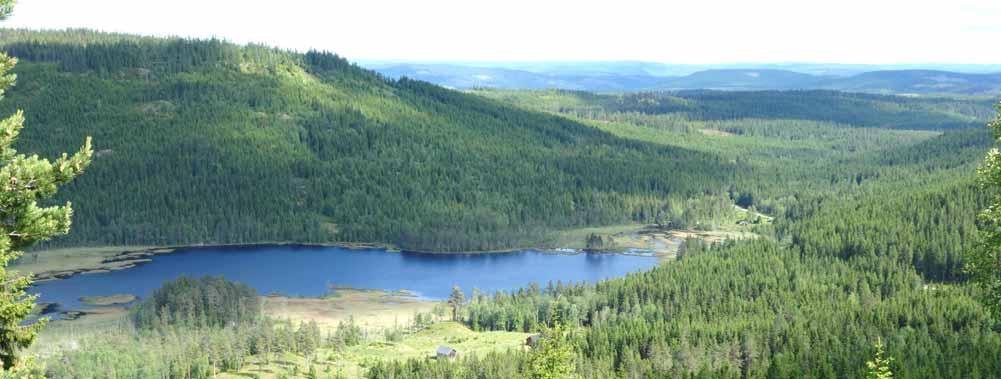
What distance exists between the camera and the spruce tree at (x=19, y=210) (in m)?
33.5

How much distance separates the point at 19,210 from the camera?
3431 cm

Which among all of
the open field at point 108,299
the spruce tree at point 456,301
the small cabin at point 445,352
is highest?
the small cabin at point 445,352

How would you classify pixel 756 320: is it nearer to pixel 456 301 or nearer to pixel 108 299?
pixel 456 301

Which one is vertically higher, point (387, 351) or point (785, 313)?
point (785, 313)

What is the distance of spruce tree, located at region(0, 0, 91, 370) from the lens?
33.5m

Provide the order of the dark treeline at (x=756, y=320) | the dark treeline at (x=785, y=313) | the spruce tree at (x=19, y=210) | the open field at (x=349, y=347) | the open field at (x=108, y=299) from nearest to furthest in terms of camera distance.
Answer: the spruce tree at (x=19, y=210) → the dark treeline at (x=756, y=320) → the dark treeline at (x=785, y=313) → the open field at (x=349, y=347) → the open field at (x=108, y=299)

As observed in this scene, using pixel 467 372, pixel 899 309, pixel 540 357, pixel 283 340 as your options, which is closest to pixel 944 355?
pixel 899 309

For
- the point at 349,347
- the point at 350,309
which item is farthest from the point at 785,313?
the point at 350,309

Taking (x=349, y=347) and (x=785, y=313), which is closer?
(x=349, y=347)

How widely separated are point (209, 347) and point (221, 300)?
108ft

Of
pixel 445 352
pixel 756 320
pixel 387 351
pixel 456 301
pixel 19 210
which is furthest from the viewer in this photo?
pixel 456 301

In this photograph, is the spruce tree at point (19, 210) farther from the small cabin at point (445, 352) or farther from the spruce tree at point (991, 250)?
the small cabin at point (445, 352)

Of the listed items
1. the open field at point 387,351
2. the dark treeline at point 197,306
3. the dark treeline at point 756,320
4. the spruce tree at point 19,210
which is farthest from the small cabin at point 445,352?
the spruce tree at point 19,210

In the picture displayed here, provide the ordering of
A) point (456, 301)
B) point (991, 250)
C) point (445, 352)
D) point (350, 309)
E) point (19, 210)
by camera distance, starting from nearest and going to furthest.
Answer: point (19, 210) → point (991, 250) → point (445, 352) → point (456, 301) → point (350, 309)
